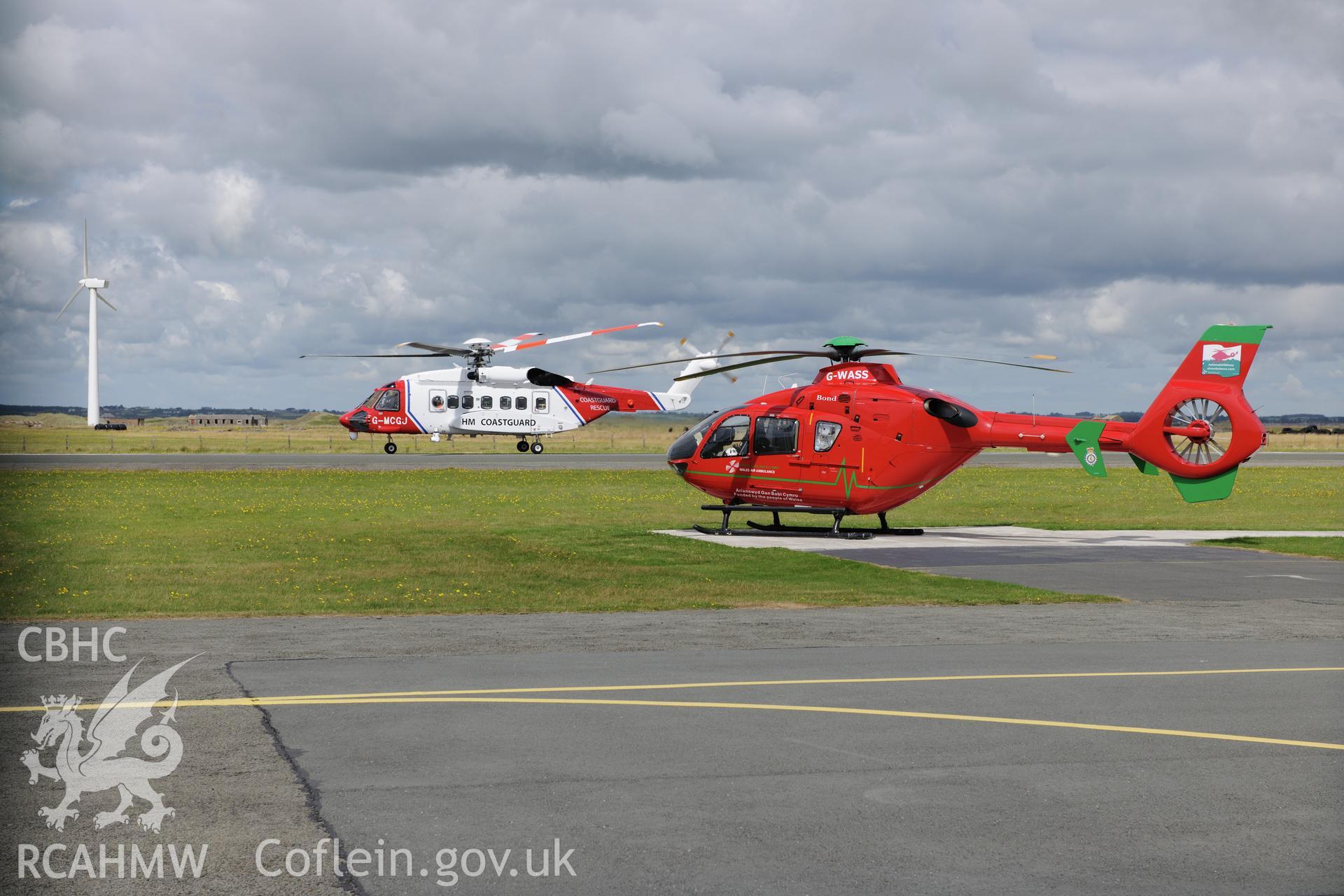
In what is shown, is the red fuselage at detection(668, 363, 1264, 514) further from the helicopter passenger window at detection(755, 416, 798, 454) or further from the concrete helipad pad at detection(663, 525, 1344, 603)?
the concrete helipad pad at detection(663, 525, 1344, 603)

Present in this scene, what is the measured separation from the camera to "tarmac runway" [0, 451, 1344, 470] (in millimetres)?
56250

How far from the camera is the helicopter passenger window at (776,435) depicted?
96.0ft

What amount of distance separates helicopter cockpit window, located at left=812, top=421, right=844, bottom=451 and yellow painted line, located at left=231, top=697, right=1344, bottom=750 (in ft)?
60.9

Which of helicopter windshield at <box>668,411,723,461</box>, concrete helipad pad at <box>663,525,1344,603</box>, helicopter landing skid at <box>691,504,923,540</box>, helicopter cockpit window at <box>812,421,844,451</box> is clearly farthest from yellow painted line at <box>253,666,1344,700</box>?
helicopter windshield at <box>668,411,723,461</box>

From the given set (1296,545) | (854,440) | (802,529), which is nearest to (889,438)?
(854,440)

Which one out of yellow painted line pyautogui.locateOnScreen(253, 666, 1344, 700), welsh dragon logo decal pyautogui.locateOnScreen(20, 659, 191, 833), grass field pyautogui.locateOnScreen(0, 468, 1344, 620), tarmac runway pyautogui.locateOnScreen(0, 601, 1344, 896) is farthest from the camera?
grass field pyautogui.locateOnScreen(0, 468, 1344, 620)

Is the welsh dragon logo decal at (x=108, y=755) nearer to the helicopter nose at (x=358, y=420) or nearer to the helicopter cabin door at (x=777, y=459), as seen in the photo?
the helicopter cabin door at (x=777, y=459)

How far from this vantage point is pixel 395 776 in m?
8.20

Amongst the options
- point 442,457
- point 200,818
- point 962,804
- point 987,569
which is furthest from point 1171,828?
point 442,457

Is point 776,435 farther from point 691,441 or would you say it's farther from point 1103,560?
point 1103,560

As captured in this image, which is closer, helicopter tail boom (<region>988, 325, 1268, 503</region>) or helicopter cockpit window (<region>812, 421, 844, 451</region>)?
helicopter tail boom (<region>988, 325, 1268, 503</region>)

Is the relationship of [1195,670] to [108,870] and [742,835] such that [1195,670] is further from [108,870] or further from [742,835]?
[108,870]

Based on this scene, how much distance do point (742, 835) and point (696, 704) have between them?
3723mm

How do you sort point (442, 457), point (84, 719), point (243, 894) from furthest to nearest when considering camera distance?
point (442, 457), point (84, 719), point (243, 894)
